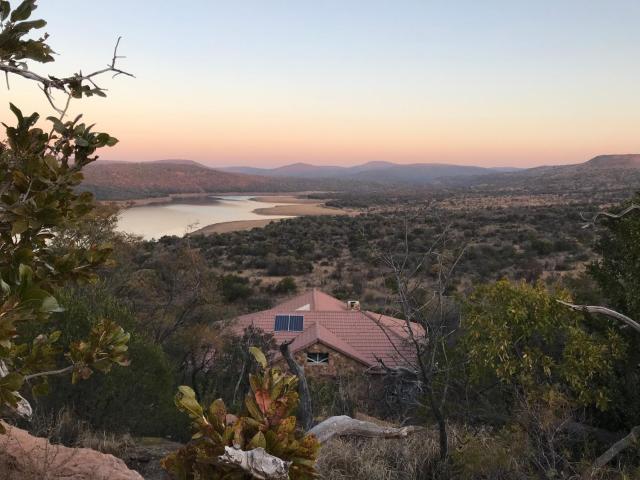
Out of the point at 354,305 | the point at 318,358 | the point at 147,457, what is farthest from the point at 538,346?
the point at 354,305

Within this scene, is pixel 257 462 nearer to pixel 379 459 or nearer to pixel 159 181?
pixel 379 459

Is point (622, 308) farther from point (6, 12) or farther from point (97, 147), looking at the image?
point (6, 12)

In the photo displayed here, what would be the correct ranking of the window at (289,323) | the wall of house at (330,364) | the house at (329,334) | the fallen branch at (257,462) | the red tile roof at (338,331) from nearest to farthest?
the fallen branch at (257,462) → the wall of house at (330,364) → the house at (329,334) → the red tile roof at (338,331) → the window at (289,323)

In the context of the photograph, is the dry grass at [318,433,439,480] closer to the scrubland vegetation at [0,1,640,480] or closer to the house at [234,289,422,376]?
the scrubland vegetation at [0,1,640,480]

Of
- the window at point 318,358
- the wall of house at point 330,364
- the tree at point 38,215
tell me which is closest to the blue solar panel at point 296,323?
the window at point 318,358

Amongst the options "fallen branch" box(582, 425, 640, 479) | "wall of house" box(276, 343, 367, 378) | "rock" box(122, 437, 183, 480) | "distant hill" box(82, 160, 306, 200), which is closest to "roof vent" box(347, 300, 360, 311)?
"wall of house" box(276, 343, 367, 378)

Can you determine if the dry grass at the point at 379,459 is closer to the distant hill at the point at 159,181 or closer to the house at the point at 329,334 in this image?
the house at the point at 329,334

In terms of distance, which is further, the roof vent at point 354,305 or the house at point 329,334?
the roof vent at point 354,305
